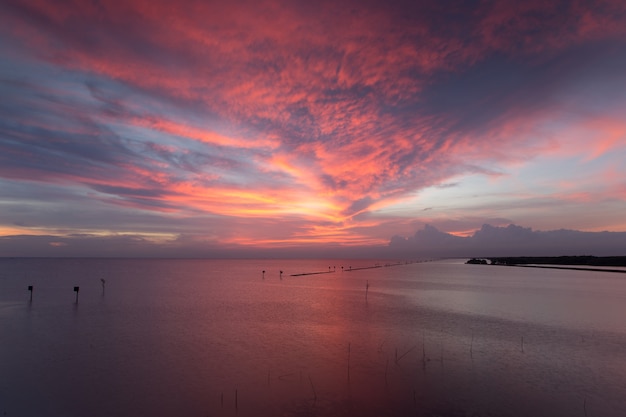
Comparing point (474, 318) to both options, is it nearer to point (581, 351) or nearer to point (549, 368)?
point (581, 351)

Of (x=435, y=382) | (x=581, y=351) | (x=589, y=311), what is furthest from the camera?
(x=589, y=311)

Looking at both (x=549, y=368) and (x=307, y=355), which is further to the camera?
(x=307, y=355)

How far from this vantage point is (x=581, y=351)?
23.8 meters

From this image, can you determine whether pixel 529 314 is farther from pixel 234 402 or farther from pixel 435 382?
pixel 234 402

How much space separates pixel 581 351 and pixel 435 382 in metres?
12.8

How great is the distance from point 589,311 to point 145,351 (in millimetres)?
44469

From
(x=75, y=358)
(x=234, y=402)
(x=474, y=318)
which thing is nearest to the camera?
(x=234, y=402)

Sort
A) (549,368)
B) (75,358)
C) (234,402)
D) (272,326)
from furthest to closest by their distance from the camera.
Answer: (272,326) < (75,358) < (549,368) < (234,402)

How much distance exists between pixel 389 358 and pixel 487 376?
5.55 meters

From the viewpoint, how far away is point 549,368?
20156 mm

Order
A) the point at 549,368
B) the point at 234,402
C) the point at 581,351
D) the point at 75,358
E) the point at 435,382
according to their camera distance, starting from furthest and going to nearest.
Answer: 1. the point at 581,351
2. the point at 75,358
3. the point at 549,368
4. the point at 435,382
5. the point at 234,402

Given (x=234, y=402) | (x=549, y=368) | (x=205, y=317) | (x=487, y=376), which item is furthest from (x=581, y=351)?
(x=205, y=317)

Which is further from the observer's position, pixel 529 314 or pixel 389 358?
pixel 529 314

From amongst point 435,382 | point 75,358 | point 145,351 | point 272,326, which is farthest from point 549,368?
point 75,358
